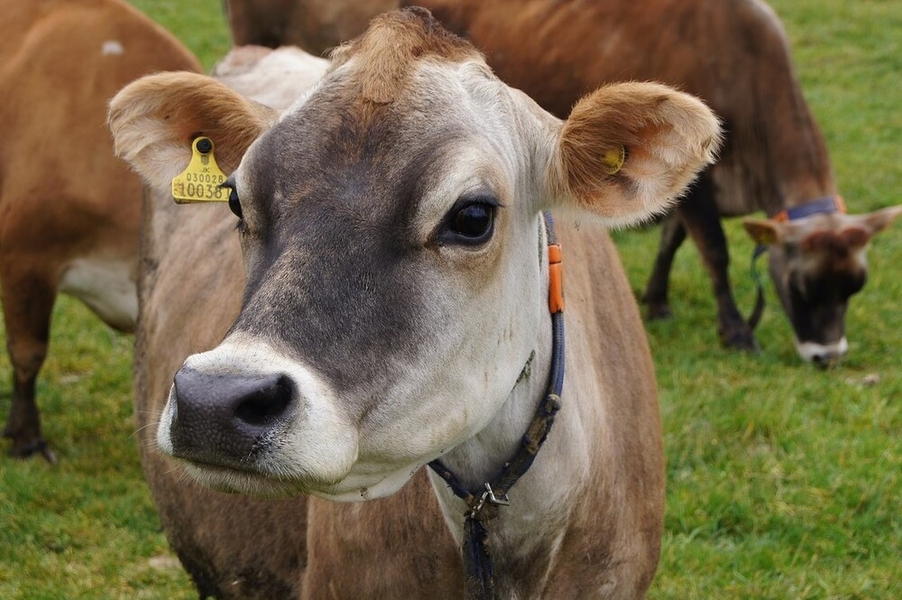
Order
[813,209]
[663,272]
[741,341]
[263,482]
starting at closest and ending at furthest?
[263,482] → [741,341] → [813,209] → [663,272]

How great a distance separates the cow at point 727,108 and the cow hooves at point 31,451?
10.1ft

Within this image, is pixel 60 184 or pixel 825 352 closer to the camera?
pixel 60 184

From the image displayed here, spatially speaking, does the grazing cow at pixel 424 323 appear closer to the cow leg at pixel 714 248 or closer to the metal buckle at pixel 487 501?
the metal buckle at pixel 487 501

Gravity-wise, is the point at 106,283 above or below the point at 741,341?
above

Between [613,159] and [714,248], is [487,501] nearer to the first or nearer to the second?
[613,159]

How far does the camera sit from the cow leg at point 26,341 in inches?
207

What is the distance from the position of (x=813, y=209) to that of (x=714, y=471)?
2.57 m

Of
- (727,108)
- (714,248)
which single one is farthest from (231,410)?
(727,108)

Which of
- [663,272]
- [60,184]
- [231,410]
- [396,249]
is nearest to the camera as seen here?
[231,410]

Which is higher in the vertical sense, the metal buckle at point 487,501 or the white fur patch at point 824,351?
the metal buckle at point 487,501

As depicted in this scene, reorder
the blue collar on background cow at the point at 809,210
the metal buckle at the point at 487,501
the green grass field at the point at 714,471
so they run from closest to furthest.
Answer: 1. the metal buckle at the point at 487,501
2. the green grass field at the point at 714,471
3. the blue collar on background cow at the point at 809,210

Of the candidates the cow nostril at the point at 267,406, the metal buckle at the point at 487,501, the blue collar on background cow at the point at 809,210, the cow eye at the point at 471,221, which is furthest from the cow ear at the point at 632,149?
the blue collar on background cow at the point at 809,210

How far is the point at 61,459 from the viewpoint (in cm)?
538

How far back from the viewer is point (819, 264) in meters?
6.57
